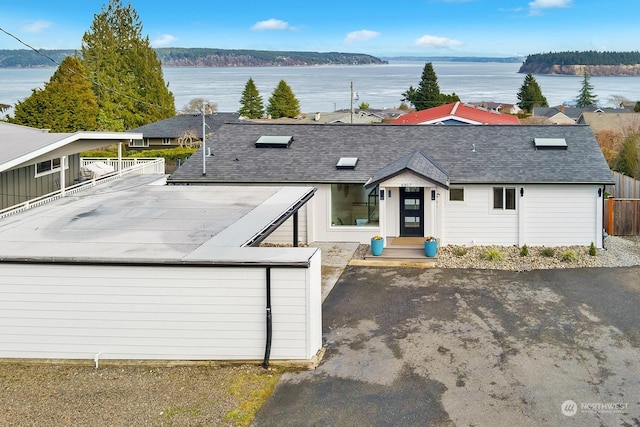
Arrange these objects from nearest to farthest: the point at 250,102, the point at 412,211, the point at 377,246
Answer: the point at 377,246 < the point at 412,211 < the point at 250,102

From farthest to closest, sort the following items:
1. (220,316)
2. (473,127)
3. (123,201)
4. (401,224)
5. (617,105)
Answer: (617,105), (473,127), (401,224), (123,201), (220,316)

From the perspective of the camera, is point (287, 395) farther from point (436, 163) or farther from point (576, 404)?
point (436, 163)

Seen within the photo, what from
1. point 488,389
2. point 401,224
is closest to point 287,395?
point 488,389

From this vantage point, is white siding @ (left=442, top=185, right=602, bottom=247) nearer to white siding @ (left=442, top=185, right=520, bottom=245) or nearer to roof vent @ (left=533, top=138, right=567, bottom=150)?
white siding @ (left=442, top=185, right=520, bottom=245)

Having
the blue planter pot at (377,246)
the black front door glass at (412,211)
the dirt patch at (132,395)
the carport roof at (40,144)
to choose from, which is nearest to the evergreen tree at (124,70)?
the carport roof at (40,144)

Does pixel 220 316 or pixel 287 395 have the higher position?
pixel 220 316

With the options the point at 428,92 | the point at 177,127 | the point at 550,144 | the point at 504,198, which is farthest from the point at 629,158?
the point at 428,92

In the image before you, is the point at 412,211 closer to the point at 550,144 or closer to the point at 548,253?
the point at 548,253
